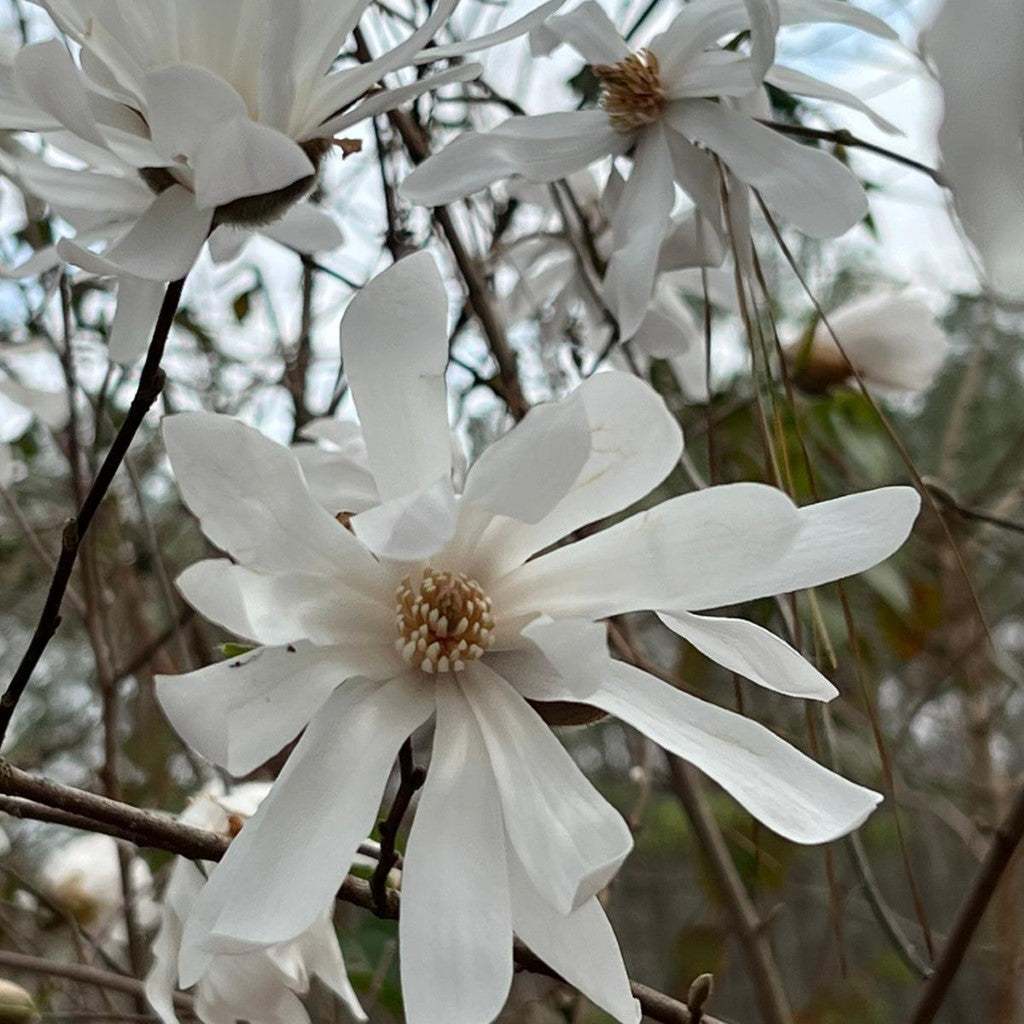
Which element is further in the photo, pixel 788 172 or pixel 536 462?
pixel 788 172

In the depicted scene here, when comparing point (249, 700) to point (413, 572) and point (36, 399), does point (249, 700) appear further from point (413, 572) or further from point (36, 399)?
point (36, 399)

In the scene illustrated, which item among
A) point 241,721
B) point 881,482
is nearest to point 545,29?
point 241,721

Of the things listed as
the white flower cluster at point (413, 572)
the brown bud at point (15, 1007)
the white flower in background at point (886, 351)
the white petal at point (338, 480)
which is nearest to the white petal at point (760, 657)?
the white flower cluster at point (413, 572)

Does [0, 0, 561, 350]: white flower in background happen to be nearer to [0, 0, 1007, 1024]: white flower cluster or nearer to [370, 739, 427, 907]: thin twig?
[0, 0, 1007, 1024]: white flower cluster

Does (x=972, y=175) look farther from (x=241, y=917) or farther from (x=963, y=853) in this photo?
(x=963, y=853)

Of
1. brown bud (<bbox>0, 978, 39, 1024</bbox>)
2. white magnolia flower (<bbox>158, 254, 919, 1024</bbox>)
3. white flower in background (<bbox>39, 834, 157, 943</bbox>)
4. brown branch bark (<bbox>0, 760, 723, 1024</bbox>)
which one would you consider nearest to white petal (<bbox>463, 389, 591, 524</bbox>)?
white magnolia flower (<bbox>158, 254, 919, 1024</bbox>)

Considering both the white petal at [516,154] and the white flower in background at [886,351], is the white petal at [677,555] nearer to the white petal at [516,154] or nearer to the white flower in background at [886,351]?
the white petal at [516,154]

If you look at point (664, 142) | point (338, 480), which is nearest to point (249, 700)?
point (338, 480)
